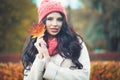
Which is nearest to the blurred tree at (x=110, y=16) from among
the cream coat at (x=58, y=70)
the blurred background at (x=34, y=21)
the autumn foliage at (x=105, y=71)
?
the blurred background at (x=34, y=21)

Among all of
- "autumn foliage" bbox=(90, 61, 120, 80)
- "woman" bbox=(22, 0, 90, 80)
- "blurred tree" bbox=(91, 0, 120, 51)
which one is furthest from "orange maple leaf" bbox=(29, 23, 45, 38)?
"blurred tree" bbox=(91, 0, 120, 51)

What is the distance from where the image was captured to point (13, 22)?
3641cm

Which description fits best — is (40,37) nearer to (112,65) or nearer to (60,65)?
(60,65)

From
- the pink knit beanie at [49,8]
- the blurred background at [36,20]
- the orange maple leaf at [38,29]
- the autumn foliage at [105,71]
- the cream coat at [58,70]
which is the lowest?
the blurred background at [36,20]

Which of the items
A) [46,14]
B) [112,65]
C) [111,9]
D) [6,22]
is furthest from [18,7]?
[46,14]

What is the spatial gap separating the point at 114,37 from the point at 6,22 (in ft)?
27.6

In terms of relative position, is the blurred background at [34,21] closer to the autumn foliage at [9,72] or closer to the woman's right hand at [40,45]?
the autumn foliage at [9,72]

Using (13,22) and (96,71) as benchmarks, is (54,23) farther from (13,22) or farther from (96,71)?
(13,22)

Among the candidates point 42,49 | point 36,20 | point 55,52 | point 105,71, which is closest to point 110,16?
point 36,20

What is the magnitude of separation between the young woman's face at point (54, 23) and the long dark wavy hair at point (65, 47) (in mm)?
37

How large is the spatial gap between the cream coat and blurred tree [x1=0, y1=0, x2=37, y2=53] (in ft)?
99.1

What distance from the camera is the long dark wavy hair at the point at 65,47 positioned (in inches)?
192

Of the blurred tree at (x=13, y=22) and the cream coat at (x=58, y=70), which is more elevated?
the cream coat at (x=58, y=70)

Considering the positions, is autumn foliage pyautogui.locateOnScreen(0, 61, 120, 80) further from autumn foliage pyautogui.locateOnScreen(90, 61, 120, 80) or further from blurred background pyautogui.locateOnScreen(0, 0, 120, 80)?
blurred background pyautogui.locateOnScreen(0, 0, 120, 80)
